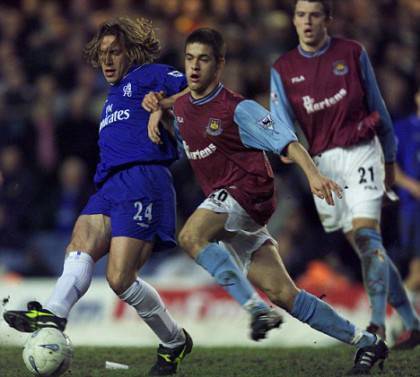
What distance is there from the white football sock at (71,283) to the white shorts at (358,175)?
7.41 feet

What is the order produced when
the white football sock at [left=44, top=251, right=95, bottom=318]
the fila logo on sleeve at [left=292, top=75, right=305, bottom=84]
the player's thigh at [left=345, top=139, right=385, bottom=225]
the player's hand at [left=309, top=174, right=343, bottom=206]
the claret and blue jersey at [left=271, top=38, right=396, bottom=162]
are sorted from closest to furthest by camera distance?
the player's hand at [left=309, top=174, right=343, bottom=206], the white football sock at [left=44, top=251, right=95, bottom=318], the player's thigh at [left=345, top=139, right=385, bottom=225], the claret and blue jersey at [left=271, top=38, right=396, bottom=162], the fila logo on sleeve at [left=292, top=75, right=305, bottom=84]

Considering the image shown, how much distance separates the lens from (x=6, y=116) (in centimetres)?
1430

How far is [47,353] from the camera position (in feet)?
23.8

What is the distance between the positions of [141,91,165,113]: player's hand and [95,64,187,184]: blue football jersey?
0.39ft

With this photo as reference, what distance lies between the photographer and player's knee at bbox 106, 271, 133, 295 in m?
7.75

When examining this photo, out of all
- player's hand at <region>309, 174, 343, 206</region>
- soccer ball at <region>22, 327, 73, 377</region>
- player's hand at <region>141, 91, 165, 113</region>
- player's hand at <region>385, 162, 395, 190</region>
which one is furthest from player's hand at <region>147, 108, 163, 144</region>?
player's hand at <region>385, 162, 395, 190</region>

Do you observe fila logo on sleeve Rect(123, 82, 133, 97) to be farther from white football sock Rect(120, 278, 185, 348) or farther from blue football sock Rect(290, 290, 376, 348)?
blue football sock Rect(290, 290, 376, 348)

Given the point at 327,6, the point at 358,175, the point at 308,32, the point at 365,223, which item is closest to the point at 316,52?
the point at 308,32

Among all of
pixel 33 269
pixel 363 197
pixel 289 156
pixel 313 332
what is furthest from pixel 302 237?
pixel 289 156

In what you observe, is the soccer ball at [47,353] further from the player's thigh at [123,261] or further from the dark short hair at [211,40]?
the dark short hair at [211,40]

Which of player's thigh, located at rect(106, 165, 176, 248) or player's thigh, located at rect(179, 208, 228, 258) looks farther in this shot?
player's thigh, located at rect(106, 165, 176, 248)

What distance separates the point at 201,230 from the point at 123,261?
2.04 feet

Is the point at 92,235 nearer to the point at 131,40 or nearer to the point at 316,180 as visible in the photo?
the point at 131,40

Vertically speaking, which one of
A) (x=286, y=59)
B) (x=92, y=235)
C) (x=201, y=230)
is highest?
(x=286, y=59)
